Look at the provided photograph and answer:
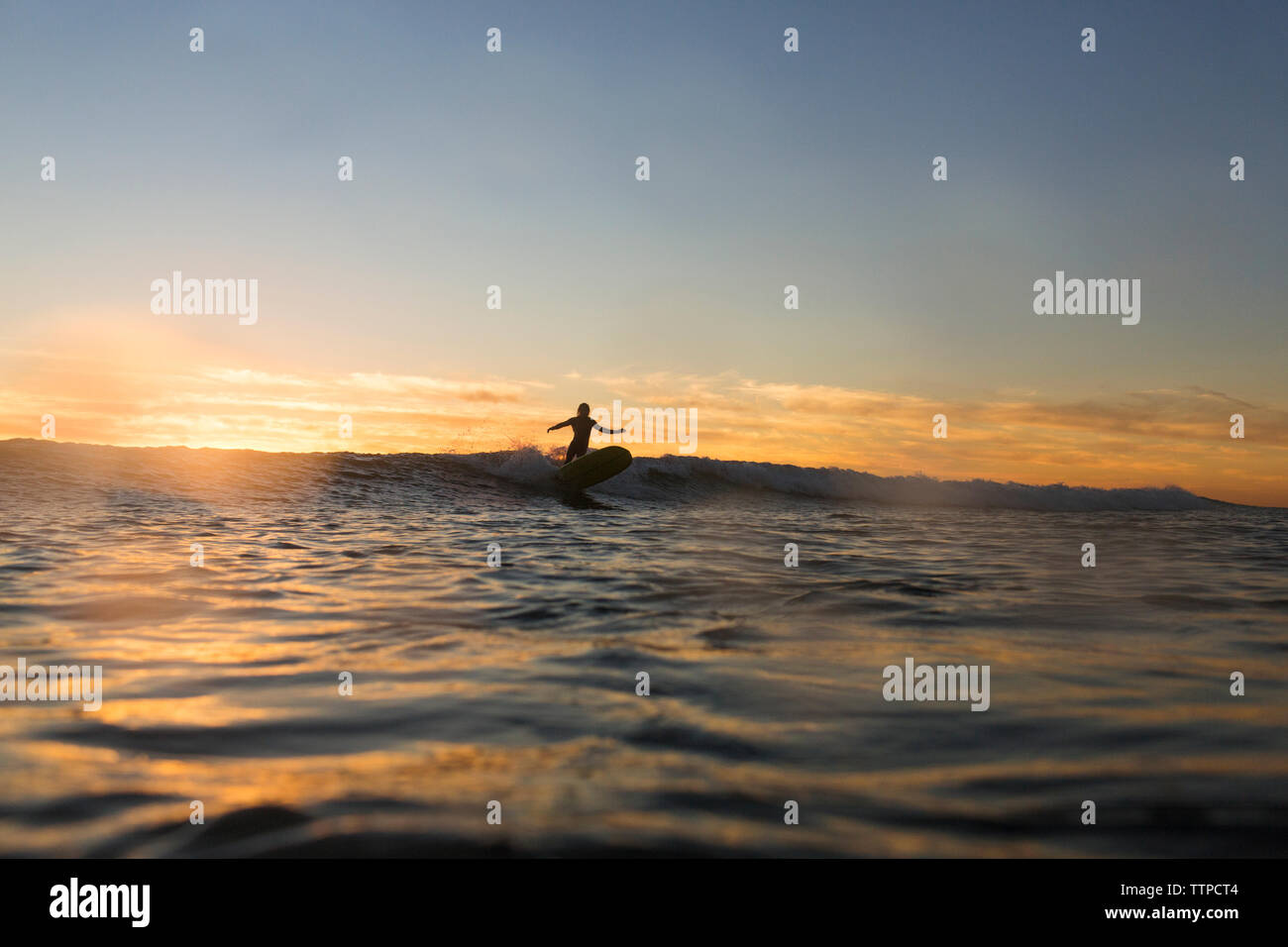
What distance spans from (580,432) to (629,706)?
17.6 m

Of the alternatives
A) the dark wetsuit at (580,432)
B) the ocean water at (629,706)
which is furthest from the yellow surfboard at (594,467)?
the ocean water at (629,706)

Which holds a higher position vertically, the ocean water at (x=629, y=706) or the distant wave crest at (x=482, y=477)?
the distant wave crest at (x=482, y=477)

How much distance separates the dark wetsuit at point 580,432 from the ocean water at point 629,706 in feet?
37.7

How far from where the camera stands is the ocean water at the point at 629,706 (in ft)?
8.25

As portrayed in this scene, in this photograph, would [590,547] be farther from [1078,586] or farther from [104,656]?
[104,656]

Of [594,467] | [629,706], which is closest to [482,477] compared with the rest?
[594,467]

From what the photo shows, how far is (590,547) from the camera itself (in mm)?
10031

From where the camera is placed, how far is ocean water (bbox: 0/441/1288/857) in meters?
2.51

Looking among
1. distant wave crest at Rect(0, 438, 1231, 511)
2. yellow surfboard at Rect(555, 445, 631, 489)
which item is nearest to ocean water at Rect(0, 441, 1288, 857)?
distant wave crest at Rect(0, 438, 1231, 511)

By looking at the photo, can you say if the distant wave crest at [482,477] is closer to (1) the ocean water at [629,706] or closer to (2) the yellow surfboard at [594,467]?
(2) the yellow surfboard at [594,467]

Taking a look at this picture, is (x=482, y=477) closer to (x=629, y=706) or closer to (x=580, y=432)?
(x=580, y=432)
